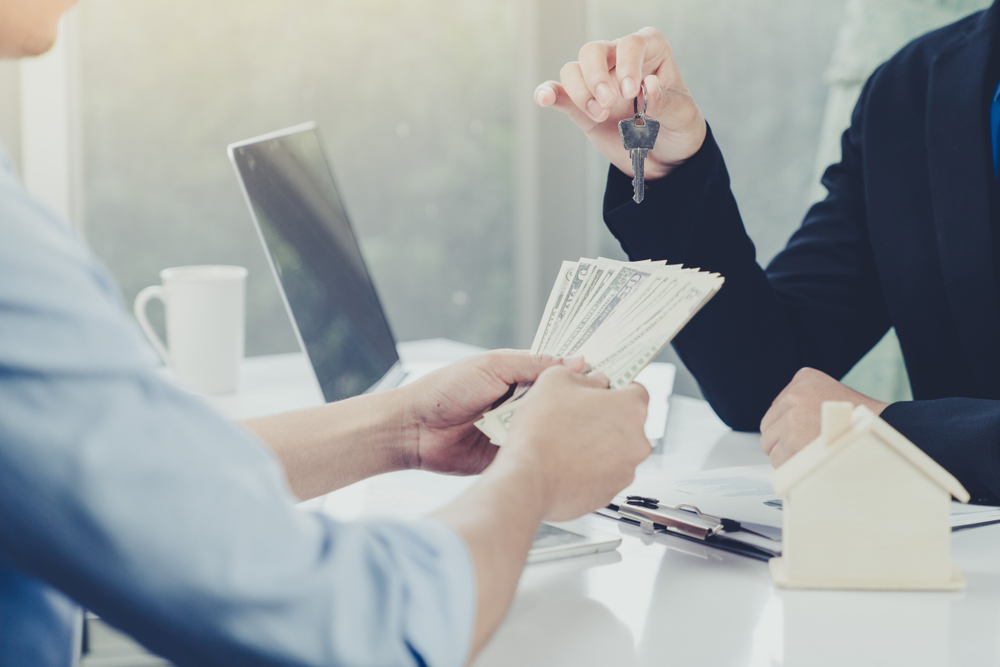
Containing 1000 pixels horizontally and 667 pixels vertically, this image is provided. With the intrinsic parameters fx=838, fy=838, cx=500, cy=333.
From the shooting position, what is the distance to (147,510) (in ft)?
1.25

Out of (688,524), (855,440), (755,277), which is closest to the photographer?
(855,440)

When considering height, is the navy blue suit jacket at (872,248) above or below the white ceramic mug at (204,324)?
above

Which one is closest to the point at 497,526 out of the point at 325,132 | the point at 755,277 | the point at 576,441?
the point at 576,441

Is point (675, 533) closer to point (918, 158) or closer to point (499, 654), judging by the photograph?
point (499, 654)

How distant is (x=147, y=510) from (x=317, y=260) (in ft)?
2.89

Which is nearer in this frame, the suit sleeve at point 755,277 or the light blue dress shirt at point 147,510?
the light blue dress shirt at point 147,510

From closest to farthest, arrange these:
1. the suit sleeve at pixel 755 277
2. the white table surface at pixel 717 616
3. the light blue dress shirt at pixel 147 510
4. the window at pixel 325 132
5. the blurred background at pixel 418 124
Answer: the light blue dress shirt at pixel 147 510 < the white table surface at pixel 717 616 < the suit sleeve at pixel 755 277 < the blurred background at pixel 418 124 < the window at pixel 325 132

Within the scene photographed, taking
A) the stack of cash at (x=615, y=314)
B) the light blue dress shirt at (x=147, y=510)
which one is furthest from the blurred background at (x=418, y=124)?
the light blue dress shirt at (x=147, y=510)

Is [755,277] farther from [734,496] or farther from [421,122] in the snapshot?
[421,122]

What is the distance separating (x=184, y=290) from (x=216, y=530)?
3.48 feet

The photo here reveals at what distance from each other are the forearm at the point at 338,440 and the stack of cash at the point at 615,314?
12cm

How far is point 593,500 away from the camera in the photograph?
62 cm

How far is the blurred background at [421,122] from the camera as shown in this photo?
206cm

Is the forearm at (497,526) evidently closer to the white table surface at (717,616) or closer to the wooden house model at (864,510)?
the white table surface at (717,616)
